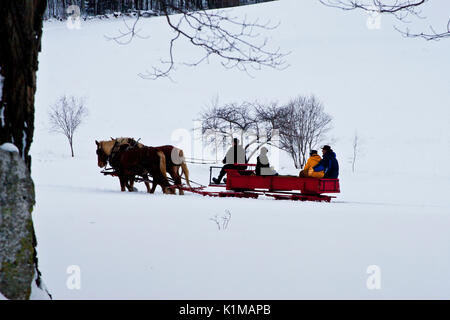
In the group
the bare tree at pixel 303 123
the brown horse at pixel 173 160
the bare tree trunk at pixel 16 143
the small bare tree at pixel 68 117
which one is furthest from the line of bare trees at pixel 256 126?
the bare tree trunk at pixel 16 143

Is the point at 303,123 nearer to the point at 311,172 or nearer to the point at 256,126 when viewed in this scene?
the point at 256,126

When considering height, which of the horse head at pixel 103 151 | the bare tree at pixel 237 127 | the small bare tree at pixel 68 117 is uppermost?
the small bare tree at pixel 68 117

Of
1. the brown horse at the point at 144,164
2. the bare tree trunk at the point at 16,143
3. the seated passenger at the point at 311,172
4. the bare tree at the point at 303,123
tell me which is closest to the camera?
the bare tree trunk at the point at 16,143

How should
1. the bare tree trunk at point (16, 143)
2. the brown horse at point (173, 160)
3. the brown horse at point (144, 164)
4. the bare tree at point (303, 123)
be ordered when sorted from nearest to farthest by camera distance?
the bare tree trunk at point (16, 143)
the brown horse at point (144, 164)
the brown horse at point (173, 160)
the bare tree at point (303, 123)

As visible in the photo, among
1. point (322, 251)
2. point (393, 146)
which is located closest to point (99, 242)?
point (322, 251)

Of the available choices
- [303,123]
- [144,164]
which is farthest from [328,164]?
[303,123]

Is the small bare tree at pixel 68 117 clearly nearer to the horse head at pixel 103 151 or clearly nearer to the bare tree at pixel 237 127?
the bare tree at pixel 237 127

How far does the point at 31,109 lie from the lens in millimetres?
3342

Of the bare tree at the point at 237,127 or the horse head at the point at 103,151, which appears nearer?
the horse head at the point at 103,151

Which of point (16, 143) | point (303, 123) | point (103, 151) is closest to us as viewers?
point (16, 143)

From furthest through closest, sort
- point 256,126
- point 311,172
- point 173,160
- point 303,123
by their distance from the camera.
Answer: point 303,123 → point 256,126 → point 173,160 → point 311,172

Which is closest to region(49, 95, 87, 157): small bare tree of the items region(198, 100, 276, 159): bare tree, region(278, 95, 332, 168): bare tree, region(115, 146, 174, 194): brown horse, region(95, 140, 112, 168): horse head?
region(198, 100, 276, 159): bare tree

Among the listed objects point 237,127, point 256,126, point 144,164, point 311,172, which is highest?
point 256,126

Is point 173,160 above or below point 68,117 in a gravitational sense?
below
